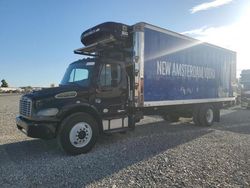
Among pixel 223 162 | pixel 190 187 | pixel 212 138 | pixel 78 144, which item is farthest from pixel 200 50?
pixel 190 187

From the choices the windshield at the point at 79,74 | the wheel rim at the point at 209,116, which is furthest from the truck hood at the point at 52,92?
the wheel rim at the point at 209,116

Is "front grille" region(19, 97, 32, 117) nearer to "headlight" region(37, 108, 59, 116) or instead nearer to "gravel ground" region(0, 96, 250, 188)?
"headlight" region(37, 108, 59, 116)

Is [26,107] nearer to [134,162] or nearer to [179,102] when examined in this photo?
[134,162]

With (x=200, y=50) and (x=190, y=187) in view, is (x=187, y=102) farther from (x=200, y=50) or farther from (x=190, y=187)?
(x=190, y=187)

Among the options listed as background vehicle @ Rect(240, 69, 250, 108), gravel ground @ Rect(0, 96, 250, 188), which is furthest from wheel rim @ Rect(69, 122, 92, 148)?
background vehicle @ Rect(240, 69, 250, 108)

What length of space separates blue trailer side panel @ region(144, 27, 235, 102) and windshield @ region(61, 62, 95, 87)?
1.93m

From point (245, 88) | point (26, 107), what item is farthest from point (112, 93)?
point (245, 88)

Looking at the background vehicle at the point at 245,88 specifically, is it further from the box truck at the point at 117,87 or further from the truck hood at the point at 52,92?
the truck hood at the point at 52,92

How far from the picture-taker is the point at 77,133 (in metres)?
7.27

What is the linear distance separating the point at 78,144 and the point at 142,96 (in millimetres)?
2634

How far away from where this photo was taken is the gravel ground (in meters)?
5.30

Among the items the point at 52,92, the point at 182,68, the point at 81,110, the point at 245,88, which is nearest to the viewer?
the point at 52,92

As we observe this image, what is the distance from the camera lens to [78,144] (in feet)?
23.9

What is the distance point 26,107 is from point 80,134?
1.61 metres
